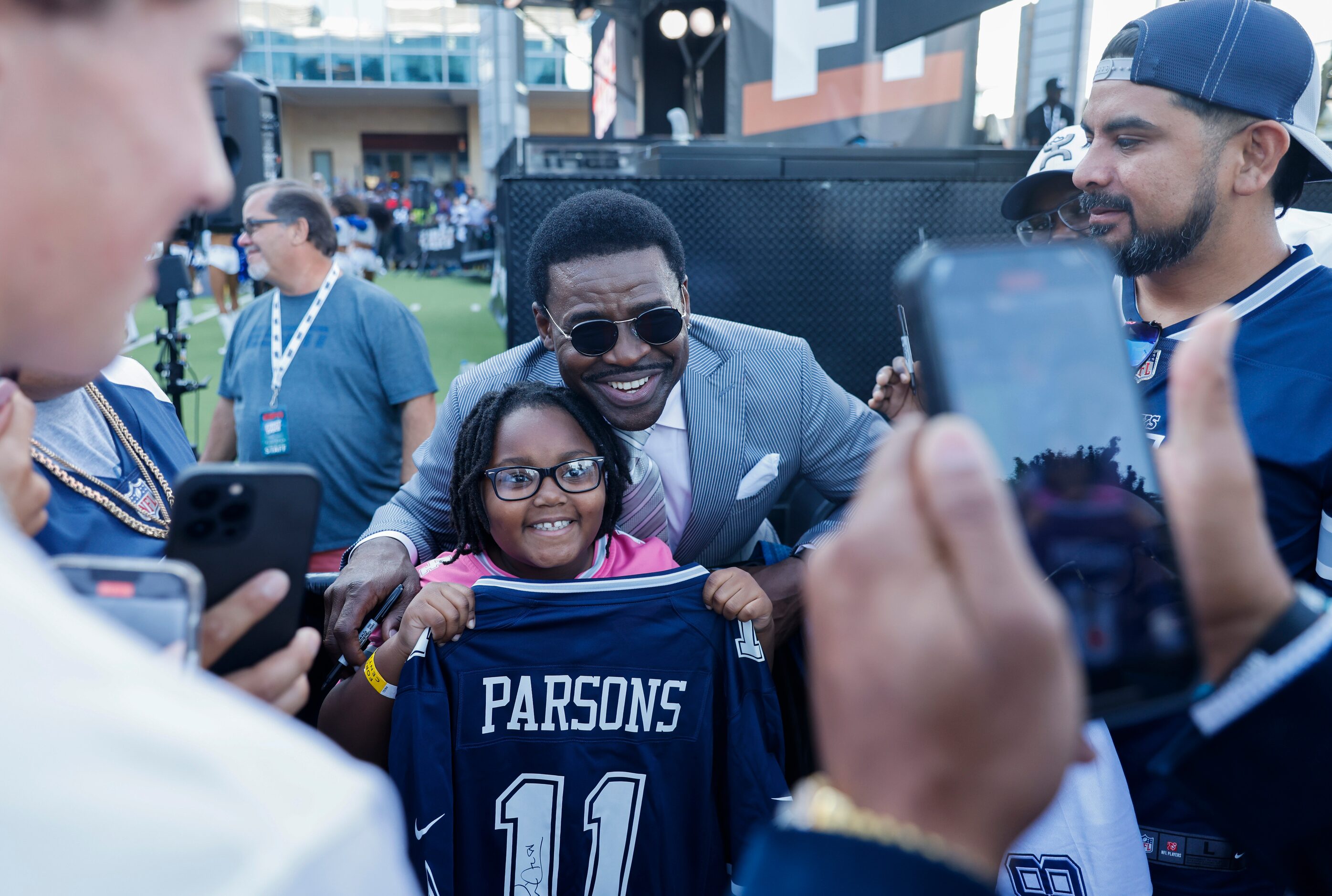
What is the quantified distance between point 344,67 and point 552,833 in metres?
39.8

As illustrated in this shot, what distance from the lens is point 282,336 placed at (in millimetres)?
4160

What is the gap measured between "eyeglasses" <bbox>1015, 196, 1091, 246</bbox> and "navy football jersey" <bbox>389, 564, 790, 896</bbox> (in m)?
2.00

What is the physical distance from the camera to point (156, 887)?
0.47 meters

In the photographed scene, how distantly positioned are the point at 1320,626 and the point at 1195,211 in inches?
56.9

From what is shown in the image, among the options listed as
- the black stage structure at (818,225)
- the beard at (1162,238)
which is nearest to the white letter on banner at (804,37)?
the black stage structure at (818,225)

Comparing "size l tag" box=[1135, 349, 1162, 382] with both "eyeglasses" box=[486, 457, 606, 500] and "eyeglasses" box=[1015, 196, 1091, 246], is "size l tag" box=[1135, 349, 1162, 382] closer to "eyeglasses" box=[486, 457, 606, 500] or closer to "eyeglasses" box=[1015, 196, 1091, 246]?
"eyeglasses" box=[1015, 196, 1091, 246]

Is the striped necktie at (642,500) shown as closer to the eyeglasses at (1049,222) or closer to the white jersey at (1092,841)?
the white jersey at (1092,841)

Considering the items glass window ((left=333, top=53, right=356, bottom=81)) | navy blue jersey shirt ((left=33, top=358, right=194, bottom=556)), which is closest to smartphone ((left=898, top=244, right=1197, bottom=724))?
navy blue jersey shirt ((left=33, top=358, right=194, bottom=556))

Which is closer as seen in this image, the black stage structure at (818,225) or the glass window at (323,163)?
the black stage structure at (818,225)

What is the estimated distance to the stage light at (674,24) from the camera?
48.3 feet

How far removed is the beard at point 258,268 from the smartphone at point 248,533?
3732 mm

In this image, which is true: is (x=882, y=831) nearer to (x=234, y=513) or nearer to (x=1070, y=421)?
(x=1070, y=421)

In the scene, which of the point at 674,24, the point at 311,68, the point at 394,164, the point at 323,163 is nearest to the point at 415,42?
the point at 311,68

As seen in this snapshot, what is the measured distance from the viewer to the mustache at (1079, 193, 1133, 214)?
211 cm
